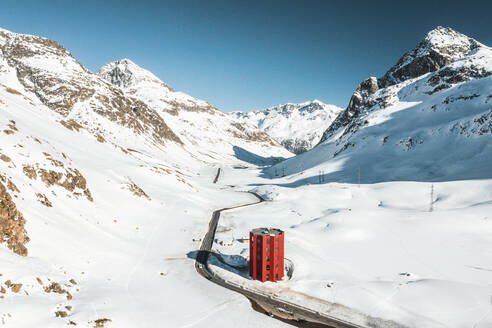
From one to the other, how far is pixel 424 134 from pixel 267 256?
112 meters

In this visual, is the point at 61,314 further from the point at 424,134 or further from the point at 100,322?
the point at 424,134

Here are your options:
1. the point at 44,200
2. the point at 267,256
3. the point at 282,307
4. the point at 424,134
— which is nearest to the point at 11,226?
the point at 44,200

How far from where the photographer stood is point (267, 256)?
35.3 meters

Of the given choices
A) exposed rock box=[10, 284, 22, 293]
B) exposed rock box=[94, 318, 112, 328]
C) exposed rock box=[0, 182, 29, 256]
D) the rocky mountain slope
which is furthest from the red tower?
exposed rock box=[0, 182, 29, 256]

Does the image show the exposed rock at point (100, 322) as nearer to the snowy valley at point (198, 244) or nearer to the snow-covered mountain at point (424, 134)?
the snowy valley at point (198, 244)

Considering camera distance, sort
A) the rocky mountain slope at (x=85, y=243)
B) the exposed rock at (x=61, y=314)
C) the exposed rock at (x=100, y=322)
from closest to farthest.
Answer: the exposed rock at (x=61, y=314)
the exposed rock at (x=100, y=322)
the rocky mountain slope at (x=85, y=243)

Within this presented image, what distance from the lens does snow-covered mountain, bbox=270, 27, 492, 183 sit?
312 ft

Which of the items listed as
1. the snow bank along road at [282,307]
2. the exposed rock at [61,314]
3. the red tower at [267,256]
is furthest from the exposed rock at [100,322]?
the red tower at [267,256]

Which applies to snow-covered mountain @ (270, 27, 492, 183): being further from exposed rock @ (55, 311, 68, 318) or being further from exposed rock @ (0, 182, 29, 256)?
exposed rock @ (0, 182, 29, 256)

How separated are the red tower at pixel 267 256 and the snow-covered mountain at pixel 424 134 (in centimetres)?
7090

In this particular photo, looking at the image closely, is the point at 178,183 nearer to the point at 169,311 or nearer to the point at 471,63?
the point at 169,311

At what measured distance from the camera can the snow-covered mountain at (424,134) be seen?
9512 cm

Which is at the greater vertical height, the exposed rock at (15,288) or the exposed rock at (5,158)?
the exposed rock at (5,158)

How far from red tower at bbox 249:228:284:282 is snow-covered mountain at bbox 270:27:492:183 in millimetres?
70901
